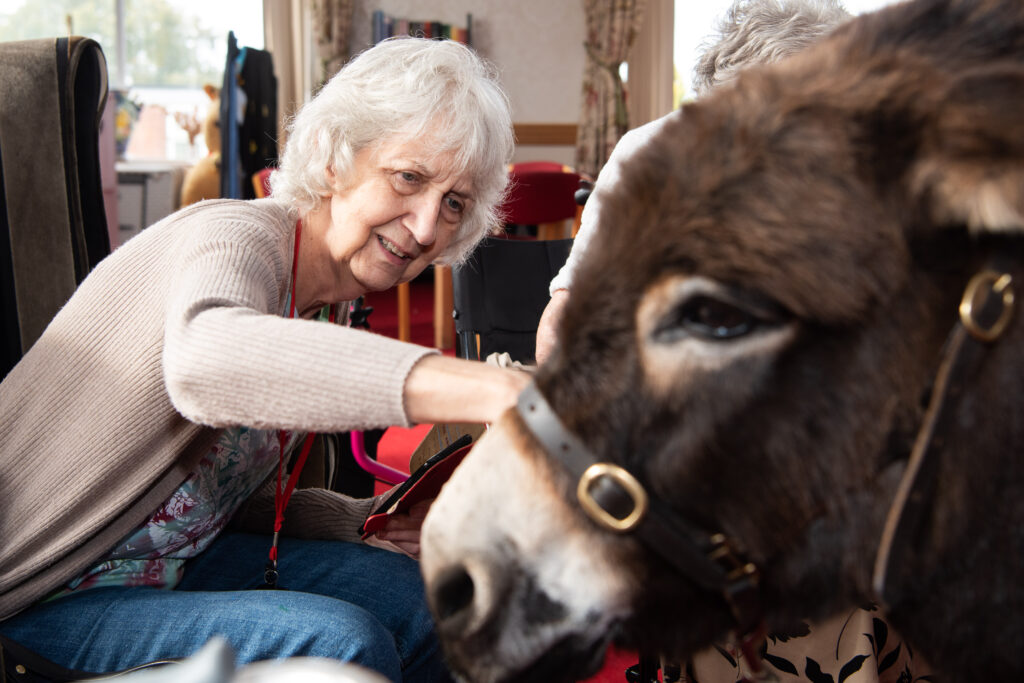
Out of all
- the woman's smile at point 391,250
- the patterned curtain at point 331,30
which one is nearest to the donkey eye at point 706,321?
the woman's smile at point 391,250

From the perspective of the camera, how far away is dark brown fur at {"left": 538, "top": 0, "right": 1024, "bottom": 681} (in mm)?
596

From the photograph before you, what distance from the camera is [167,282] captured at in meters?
1.13

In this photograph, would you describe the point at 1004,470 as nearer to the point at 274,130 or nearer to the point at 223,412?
the point at 223,412

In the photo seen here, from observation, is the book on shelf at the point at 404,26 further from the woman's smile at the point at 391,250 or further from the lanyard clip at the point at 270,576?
the lanyard clip at the point at 270,576

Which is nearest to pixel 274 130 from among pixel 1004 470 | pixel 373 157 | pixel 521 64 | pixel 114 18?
pixel 114 18

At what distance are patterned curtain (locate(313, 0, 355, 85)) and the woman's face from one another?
5.31 meters

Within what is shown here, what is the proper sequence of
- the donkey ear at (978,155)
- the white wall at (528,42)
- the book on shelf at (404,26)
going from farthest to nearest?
the white wall at (528,42) < the book on shelf at (404,26) < the donkey ear at (978,155)

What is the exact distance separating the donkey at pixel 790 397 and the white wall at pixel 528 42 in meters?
6.41

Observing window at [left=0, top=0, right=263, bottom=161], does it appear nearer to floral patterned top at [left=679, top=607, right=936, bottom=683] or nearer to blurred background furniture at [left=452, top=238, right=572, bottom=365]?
blurred background furniture at [left=452, top=238, right=572, bottom=365]

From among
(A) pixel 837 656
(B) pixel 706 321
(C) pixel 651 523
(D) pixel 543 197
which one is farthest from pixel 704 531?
(D) pixel 543 197

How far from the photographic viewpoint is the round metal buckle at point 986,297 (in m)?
0.59

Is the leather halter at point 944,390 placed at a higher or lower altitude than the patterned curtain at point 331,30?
lower

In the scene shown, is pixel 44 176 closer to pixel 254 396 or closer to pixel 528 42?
pixel 254 396

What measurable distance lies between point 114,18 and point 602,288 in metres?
7.03
